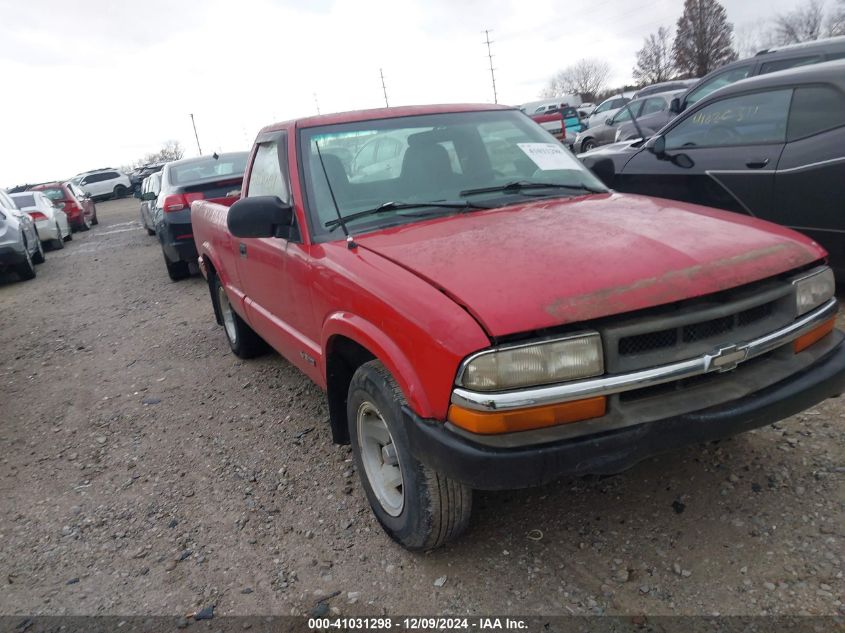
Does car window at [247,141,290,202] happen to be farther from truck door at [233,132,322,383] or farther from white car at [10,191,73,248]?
white car at [10,191,73,248]

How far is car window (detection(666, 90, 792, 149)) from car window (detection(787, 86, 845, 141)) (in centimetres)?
7

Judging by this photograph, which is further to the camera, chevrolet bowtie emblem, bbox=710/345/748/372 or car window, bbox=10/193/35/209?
car window, bbox=10/193/35/209

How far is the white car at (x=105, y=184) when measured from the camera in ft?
116

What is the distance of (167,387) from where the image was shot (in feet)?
16.3

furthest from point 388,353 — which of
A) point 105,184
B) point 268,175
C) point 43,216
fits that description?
point 105,184

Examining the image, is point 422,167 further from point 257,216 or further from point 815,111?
point 815,111

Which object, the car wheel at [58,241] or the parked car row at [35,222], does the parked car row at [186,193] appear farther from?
the car wheel at [58,241]

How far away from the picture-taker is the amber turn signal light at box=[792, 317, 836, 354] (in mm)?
2428

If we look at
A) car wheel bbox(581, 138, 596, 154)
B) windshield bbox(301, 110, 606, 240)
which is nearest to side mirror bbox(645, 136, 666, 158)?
windshield bbox(301, 110, 606, 240)

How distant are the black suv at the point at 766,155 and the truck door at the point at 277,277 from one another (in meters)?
1.94

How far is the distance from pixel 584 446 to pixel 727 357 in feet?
1.93

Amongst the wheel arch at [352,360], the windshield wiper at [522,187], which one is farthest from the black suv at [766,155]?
the wheel arch at [352,360]

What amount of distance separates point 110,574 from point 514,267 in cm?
217

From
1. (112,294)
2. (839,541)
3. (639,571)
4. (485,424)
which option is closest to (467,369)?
(485,424)
